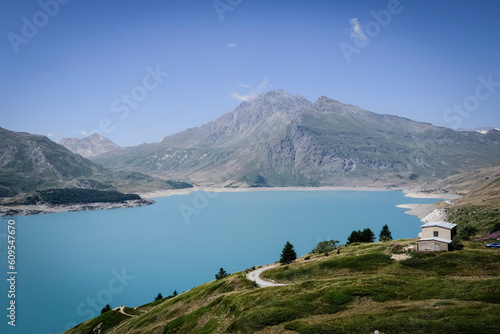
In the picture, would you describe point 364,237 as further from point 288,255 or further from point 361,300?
point 361,300

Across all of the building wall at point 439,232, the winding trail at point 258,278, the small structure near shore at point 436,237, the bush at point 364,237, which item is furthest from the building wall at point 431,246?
the bush at point 364,237

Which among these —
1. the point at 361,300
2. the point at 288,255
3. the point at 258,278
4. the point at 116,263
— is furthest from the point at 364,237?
the point at 116,263

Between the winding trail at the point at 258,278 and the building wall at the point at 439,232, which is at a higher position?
the building wall at the point at 439,232

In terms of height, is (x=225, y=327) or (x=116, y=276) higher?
(x=225, y=327)

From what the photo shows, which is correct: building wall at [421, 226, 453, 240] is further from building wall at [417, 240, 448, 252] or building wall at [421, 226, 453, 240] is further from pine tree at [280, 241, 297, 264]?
pine tree at [280, 241, 297, 264]

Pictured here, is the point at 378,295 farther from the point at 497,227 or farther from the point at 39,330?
the point at 39,330

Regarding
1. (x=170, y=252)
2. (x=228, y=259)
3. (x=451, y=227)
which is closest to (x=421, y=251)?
(x=451, y=227)

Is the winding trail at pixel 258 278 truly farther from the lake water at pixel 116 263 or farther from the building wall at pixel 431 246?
the lake water at pixel 116 263

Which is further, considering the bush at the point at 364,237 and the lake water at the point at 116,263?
the lake water at the point at 116,263
